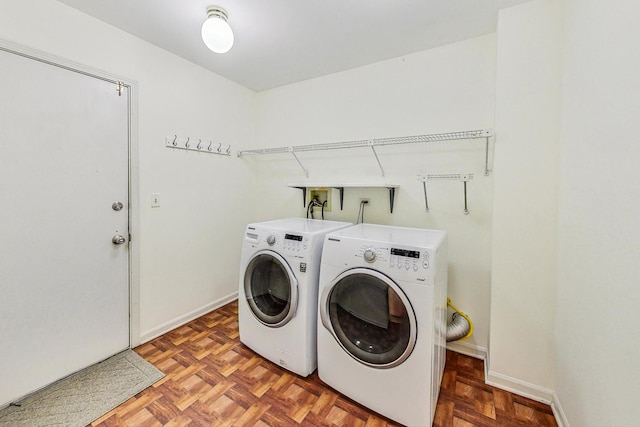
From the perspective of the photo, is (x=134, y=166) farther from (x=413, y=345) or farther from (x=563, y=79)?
(x=563, y=79)

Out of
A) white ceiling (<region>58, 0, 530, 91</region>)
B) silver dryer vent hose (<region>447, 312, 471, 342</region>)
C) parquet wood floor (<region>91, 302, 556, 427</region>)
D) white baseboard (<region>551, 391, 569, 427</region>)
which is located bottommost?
parquet wood floor (<region>91, 302, 556, 427</region>)

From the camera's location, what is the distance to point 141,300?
200cm

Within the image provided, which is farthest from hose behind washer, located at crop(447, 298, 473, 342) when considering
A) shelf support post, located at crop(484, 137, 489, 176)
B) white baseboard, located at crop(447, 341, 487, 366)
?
shelf support post, located at crop(484, 137, 489, 176)

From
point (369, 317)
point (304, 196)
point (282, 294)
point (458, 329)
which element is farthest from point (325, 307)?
point (304, 196)

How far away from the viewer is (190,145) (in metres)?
2.28

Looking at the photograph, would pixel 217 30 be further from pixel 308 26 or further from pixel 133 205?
pixel 133 205

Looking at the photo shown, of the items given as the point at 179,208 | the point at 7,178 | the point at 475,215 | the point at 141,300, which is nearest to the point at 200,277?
the point at 141,300

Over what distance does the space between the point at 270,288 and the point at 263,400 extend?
65cm

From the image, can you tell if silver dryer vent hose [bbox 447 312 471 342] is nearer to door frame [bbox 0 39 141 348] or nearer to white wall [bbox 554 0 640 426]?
white wall [bbox 554 0 640 426]

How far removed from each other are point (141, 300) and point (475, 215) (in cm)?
260

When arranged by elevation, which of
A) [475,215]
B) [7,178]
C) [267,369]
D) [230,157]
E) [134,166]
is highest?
[230,157]

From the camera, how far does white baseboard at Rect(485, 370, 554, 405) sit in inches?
58.4

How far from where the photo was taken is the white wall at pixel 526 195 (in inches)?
56.8

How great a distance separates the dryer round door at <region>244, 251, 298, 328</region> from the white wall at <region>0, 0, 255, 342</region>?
824mm
